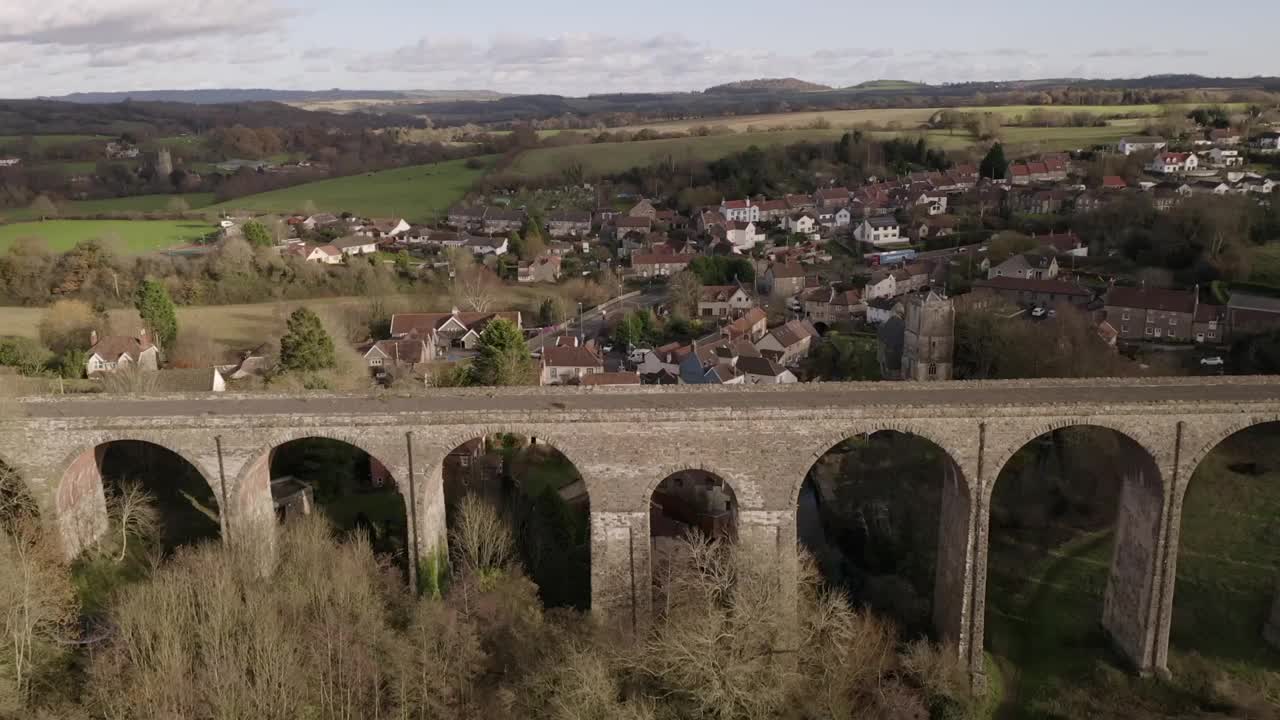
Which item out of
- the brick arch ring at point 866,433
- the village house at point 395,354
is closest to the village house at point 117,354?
the village house at point 395,354

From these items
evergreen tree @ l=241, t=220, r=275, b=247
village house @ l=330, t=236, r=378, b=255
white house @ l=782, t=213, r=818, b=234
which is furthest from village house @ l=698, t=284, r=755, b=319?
evergreen tree @ l=241, t=220, r=275, b=247

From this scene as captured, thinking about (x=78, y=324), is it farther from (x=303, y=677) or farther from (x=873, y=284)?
(x=873, y=284)

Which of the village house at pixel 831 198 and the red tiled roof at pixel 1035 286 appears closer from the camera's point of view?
the red tiled roof at pixel 1035 286

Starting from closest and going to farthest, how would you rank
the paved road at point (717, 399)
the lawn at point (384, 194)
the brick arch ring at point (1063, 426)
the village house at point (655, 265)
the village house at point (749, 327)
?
the brick arch ring at point (1063, 426), the paved road at point (717, 399), the village house at point (749, 327), the village house at point (655, 265), the lawn at point (384, 194)

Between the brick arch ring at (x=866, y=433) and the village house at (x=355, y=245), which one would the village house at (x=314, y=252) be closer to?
the village house at (x=355, y=245)

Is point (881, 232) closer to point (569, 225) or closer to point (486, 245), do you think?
point (569, 225)

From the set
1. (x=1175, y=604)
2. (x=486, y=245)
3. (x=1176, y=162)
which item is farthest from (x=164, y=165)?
(x=1176, y=162)
